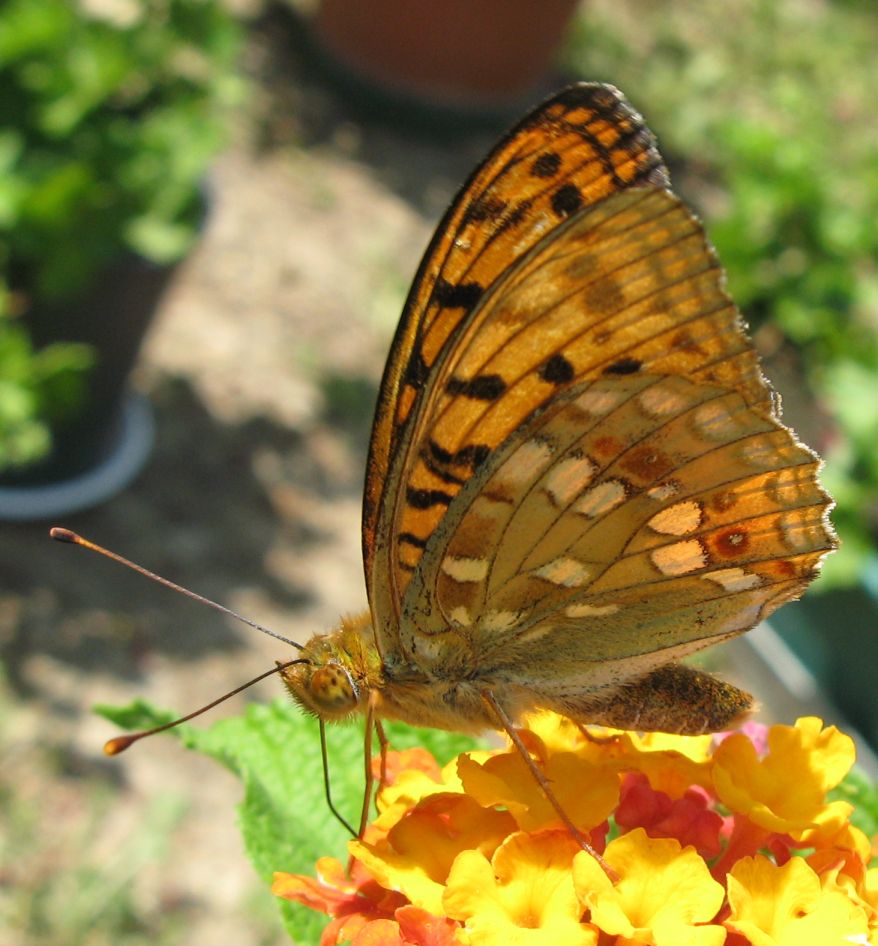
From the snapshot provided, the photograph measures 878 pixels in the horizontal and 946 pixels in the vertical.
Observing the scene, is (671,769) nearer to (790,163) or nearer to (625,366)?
(625,366)

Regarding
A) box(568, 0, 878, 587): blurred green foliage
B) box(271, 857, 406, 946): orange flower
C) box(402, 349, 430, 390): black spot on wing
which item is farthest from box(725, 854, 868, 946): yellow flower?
box(568, 0, 878, 587): blurred green foliage

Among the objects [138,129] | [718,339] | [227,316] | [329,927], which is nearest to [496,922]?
[329,927]

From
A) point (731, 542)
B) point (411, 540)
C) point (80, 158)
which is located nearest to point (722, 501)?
point (731, 542)

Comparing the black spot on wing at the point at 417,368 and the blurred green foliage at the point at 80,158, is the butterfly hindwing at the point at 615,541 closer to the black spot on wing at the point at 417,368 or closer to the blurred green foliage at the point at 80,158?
the black spot on wing at the point at 417,368

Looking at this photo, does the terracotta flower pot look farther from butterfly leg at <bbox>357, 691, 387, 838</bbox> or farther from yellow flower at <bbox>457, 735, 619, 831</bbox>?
yellow flower at <bbox>457, 735, 619, 831</bbox>

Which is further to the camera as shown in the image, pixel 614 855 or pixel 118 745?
pixel 118 745

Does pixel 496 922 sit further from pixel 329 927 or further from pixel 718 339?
pixel 718 339
